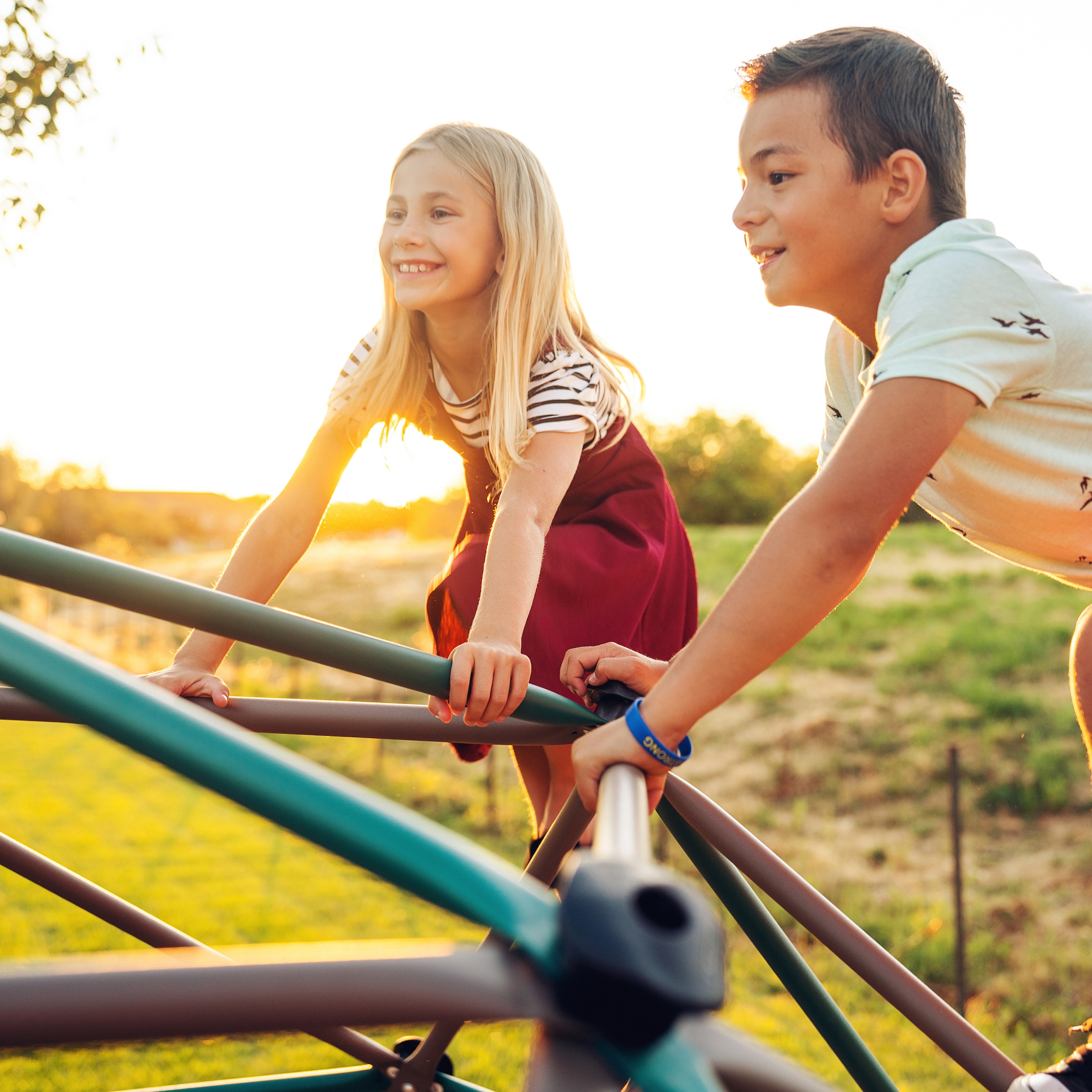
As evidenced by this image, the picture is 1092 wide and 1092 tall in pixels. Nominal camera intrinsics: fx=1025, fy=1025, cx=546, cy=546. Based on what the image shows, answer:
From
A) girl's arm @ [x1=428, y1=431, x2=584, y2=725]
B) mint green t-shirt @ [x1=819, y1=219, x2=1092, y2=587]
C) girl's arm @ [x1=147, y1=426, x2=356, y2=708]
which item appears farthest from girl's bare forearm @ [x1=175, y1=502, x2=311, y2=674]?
mint green t-shirt @ [x1=819, y1=219, x2=1092, y2=587]

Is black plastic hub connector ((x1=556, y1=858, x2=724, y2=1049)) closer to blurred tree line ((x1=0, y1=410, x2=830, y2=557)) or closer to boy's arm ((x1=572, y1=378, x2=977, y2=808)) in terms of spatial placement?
boy's arm ((x1=572, y1=378, x2=977, y2=808))

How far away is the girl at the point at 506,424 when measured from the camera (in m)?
1.40

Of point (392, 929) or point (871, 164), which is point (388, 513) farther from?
point (392, 929)

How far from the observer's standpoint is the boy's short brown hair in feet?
3.60

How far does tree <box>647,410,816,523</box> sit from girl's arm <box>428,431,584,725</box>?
17.6 metres

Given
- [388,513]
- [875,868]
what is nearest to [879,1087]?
[388,513]

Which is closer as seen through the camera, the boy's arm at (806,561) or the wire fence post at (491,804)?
the boy's arm at (806,561)

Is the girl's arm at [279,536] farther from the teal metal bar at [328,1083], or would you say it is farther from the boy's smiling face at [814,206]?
the boy's smiling face at [814,206]

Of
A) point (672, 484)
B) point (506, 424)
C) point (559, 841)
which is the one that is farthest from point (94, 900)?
point (672, 484)

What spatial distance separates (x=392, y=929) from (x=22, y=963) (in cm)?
382

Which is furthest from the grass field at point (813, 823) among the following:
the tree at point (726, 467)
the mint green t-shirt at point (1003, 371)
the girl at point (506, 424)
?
the tree at point (726, 467)

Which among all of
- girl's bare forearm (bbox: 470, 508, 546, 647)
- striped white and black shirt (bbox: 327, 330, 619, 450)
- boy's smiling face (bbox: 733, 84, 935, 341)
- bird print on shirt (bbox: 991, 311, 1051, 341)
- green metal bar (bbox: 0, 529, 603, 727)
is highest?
boy's smiling face (bbox: 733, 84, 935, 341)

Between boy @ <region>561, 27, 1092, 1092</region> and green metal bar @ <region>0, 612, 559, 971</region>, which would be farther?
boy @ <region>561, 27, 1092, 1092</region>

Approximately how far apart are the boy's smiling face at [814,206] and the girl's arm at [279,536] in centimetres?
75
